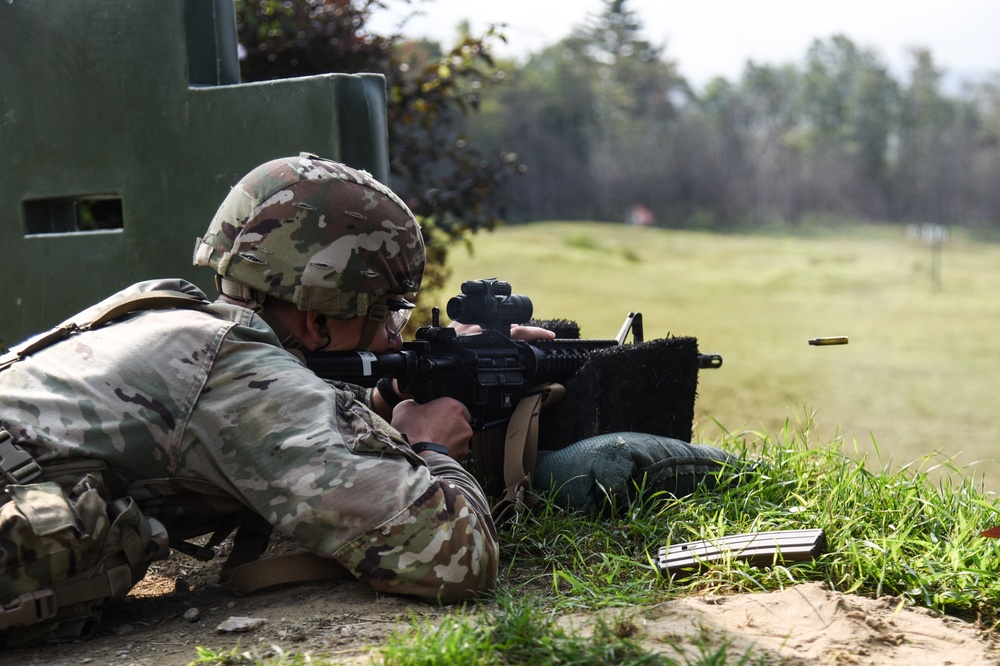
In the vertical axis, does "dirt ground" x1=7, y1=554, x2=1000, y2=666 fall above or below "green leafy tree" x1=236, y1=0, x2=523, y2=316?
below

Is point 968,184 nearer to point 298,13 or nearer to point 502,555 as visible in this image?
point 298,13

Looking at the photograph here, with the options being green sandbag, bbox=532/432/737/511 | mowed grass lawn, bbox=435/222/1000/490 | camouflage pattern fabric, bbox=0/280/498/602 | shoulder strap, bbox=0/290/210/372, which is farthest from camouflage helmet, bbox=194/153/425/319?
mowed grass lawn, bbox=435/222/1000/490

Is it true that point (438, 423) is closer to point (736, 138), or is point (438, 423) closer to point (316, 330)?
point (316, 330)

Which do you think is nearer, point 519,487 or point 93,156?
point 519,487

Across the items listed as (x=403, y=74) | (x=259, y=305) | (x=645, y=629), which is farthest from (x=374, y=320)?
(x=403, y=74)

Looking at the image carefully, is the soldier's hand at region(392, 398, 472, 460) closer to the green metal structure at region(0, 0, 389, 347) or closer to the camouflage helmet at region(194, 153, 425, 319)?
the camouflage helmet at region(194, 153, 425, 319)

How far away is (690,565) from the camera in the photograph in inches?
122

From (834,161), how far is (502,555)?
3998cm

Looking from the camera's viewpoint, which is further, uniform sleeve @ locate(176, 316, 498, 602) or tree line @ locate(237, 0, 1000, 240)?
tree line @ locate(237, 0, 1000, 240)

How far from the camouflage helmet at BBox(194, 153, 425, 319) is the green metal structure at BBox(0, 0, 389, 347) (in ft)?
3.56

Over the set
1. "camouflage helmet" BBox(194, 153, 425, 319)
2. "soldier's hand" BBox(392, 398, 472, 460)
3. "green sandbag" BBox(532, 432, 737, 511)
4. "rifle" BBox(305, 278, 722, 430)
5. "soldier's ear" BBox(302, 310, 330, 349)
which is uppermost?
"camouflage helmet" BBox(194, 153, 425, 319)

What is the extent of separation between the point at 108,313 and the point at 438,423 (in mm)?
998

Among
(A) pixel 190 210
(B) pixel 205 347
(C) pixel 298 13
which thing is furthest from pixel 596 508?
(C) pixel 298 13

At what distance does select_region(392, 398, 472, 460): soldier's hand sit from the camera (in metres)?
3.26
